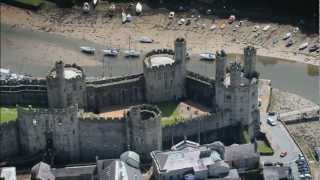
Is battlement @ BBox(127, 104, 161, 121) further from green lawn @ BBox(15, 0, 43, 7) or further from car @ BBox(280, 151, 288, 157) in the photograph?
green lawn @ BBox(15, 0, 43, 7)

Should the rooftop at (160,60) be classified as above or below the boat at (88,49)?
above

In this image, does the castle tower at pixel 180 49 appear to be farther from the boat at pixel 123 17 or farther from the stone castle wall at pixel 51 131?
the boat at pixel 123 17

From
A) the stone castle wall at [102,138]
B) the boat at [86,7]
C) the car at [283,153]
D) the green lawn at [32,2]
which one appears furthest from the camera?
the green lawn at [32,2]

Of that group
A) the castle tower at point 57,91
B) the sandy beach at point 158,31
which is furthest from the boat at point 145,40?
the castle tower at point 57,91

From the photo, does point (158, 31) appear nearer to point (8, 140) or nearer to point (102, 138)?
point (102, 138)

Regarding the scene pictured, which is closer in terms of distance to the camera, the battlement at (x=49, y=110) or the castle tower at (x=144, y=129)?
the castle tower at (x=144, y=129)

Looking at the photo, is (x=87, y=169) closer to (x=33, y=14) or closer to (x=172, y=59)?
(x=172, y=59)

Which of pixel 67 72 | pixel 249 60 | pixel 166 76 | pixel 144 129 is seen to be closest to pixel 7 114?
pixel 67 72
